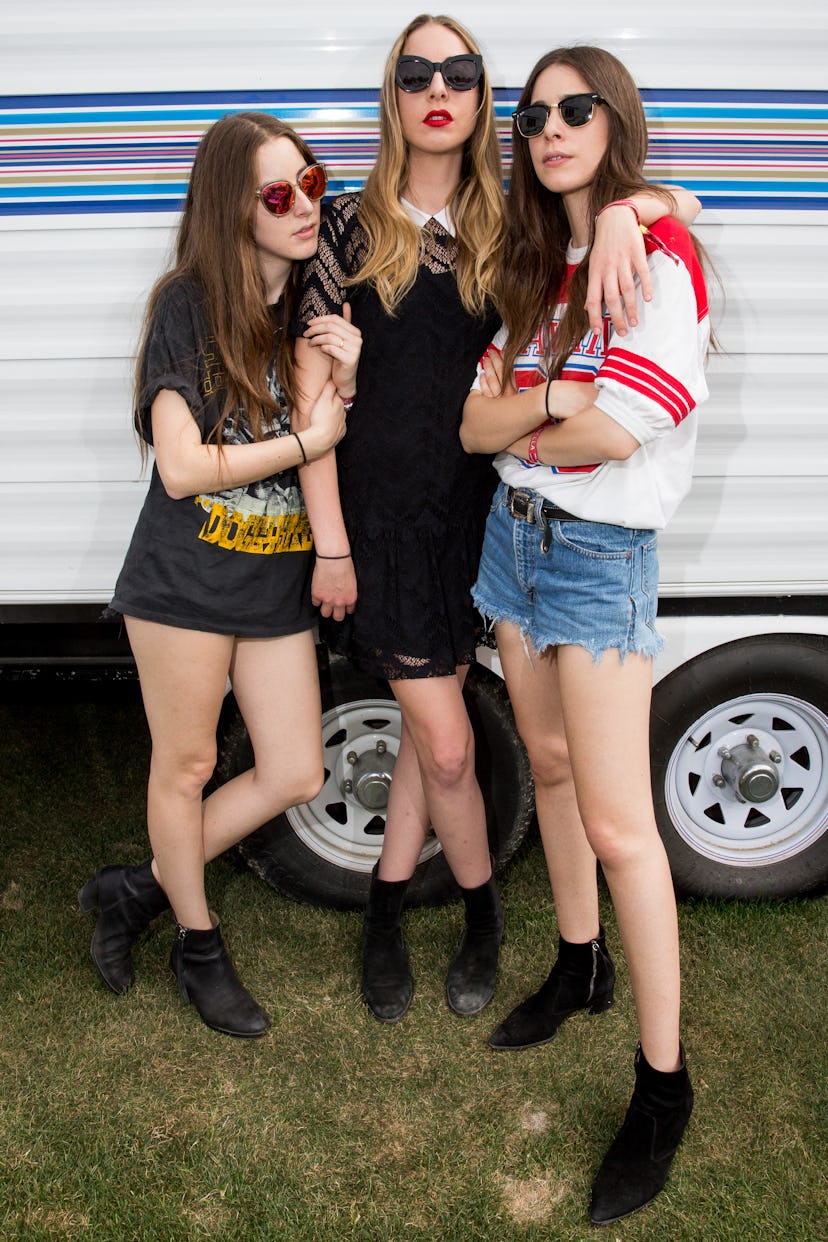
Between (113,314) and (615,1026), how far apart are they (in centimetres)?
217

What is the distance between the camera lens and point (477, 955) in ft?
9.30

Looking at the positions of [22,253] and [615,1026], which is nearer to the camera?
[22,253]

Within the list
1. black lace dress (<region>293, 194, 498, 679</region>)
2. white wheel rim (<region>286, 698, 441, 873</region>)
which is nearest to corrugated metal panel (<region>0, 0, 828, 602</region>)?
black lace dress (<region>293, 194, 498, 679</region>)

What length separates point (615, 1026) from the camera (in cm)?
271

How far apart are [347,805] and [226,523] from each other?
115 centimetres

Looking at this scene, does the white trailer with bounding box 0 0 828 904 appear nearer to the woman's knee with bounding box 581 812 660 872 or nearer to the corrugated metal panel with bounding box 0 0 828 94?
the corrugated metal panel with bounding box 0 0 828 94

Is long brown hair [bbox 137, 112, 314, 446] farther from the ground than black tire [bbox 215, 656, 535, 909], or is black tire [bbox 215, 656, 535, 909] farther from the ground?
long brown hair [bbox 137, 112, 314, 446]

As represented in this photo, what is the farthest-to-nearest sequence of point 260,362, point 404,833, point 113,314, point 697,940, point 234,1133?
point 697,940
point 404,833
point 113,314
point 234,1133
point 260,362

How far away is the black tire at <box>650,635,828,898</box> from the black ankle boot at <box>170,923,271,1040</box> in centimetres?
124

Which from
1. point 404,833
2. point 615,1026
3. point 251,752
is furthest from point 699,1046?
point 251,752

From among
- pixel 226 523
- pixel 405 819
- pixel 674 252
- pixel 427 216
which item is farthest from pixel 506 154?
pixel 405 819

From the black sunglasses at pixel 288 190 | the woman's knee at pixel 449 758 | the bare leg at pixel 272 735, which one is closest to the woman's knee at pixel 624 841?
the woman's knee at pixel 449 758

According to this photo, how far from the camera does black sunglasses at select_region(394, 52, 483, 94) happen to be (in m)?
2.10

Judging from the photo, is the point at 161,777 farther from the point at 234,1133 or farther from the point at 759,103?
the point at 759,103
